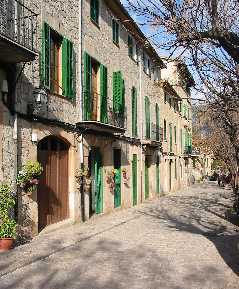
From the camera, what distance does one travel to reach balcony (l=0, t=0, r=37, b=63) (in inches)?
338

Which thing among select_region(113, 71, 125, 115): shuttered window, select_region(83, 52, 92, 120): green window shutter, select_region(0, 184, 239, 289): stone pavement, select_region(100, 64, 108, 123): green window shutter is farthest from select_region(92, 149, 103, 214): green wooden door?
select_region(0, 184, 239, 289): stone pavement

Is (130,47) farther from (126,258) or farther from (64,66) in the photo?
(126,258)

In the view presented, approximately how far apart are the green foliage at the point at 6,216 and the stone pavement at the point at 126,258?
1.28 feet

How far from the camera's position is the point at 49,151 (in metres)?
12.2

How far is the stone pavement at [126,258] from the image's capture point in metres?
6.95

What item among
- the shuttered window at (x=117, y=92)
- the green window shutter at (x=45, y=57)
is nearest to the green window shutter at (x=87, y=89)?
the green window shutter at (x=45, y=57)

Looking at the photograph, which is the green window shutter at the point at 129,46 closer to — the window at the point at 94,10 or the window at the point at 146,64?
the window at the point at 146,64

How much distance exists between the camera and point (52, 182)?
1224 centimetres

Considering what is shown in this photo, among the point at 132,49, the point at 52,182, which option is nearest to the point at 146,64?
the point at 132,49

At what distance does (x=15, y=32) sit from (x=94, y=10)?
6.35 metres

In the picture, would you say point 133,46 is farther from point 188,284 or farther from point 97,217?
point 188,284

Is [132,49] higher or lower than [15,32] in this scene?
higher

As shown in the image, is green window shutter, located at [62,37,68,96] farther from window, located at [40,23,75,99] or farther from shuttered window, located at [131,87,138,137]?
shuttered window, located at [131,87,138,137]

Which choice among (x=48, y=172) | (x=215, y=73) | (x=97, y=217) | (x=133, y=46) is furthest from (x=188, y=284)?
(x=133, y=46)
